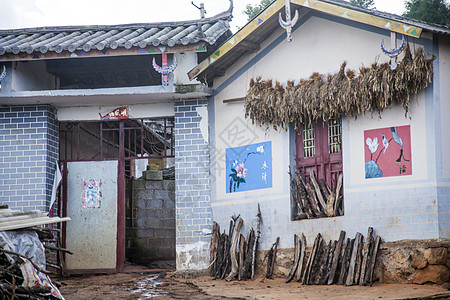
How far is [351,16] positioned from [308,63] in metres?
1.36

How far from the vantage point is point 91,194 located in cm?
1337

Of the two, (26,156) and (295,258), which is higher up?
(26,156)

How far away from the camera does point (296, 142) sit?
38.7 ft

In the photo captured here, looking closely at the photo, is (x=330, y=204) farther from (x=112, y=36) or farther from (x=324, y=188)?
(x=112, y=36)

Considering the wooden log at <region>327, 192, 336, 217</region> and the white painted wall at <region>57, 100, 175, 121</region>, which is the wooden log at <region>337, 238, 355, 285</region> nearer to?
the wooden log at <region>327, 192, 336, 217</region>

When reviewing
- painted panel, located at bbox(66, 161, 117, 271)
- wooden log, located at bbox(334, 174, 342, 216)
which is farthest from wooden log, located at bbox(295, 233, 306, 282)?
painted panel, located at bbox(66, 161, 117, 271)

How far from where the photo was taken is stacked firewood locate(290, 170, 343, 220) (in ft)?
36.1

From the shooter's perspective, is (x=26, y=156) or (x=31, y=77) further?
(x=31, y=77)

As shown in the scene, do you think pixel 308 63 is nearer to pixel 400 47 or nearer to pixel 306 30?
pixel 306 30

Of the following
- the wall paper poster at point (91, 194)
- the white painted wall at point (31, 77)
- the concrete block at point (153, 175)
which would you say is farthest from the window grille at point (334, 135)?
the white painted wall at point (31, 77)

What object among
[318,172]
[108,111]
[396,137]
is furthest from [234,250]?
[108,111]

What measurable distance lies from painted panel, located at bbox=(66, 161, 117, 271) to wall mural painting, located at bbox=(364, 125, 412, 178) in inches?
209

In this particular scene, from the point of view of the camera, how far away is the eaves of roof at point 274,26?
32.4 feet

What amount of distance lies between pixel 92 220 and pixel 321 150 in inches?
194
